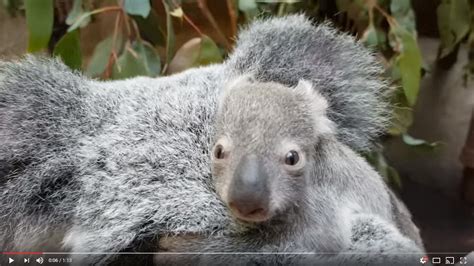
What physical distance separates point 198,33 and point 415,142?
16.6 inches

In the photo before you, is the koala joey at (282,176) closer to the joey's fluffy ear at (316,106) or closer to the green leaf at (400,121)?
the joey's fluffy ear at (316,106)

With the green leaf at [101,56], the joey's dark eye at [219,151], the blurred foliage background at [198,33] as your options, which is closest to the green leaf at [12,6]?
the blurred foliage background at [198,33]

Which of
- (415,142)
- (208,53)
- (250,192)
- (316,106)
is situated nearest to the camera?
(250,192)

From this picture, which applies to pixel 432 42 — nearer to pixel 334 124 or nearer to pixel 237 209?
pixel 334 124

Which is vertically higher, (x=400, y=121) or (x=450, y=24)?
(x=450, y=24)

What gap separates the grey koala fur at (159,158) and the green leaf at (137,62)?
0.14m

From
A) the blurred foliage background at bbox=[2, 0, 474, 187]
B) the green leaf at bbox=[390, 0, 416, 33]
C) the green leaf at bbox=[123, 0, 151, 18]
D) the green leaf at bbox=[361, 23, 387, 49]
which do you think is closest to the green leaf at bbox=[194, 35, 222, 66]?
the blurred foliage background at bbox=[2, 0, 474, 187]

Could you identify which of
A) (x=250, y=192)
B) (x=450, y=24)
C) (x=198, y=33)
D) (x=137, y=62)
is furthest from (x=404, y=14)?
(x=250, y=192)

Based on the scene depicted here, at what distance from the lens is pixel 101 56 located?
0.95 m

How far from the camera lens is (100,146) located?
26.5 inches

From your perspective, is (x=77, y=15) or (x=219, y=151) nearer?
(x=219, y=151)

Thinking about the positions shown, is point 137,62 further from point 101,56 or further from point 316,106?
point 316,106

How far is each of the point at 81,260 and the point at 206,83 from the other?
0.26 meters

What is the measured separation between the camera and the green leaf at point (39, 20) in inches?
35.1
